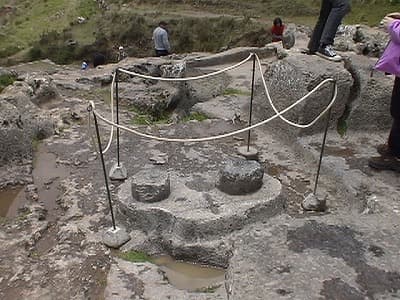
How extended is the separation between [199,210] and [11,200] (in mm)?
2479

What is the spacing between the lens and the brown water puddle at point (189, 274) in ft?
15.6

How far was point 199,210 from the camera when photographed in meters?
5.19

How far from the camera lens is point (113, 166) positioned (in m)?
6.57

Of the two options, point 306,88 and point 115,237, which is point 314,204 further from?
point 115,237

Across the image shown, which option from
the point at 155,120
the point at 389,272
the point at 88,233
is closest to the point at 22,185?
the point at 88,233

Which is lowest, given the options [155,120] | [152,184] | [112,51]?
[112,51]

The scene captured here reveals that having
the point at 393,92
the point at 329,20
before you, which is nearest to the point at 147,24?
the point at 329,20

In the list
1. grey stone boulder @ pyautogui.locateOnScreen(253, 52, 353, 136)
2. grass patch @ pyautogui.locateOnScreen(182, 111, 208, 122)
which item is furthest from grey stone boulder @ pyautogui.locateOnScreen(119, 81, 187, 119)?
grey stone boulder @ pyautogui.locateOnScreen(253, 52, 353, 136)

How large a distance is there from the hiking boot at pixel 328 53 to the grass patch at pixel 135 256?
4.02 meters

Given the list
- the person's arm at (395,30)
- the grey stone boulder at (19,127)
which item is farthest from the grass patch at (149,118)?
the person's arm at (395,30)

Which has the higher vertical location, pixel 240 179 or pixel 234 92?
A: pixel 240 179

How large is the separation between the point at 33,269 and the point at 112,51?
802 inches

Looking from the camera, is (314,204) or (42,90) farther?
(42,90)

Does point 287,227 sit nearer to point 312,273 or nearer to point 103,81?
point 312,273
